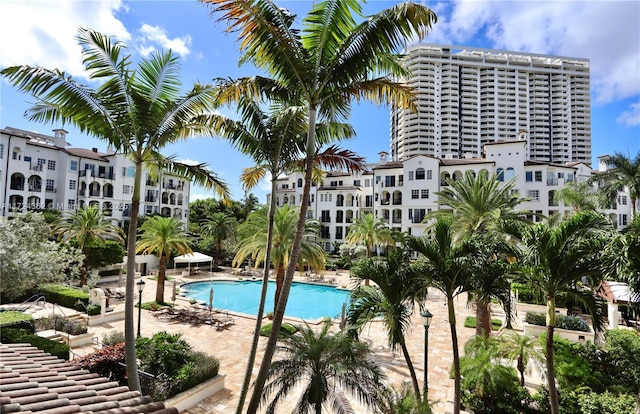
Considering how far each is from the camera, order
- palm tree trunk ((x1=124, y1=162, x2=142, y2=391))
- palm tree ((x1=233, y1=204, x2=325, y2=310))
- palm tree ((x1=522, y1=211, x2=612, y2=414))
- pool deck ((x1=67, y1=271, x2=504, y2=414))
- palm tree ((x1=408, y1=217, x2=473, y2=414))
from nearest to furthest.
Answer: palm tree trunk ((x1=124, y1=162, x2=142, y2=391)) → palm tree ((x1=522, y1=211, x2=612, y2=414)) → palm tree ((x1=408, y1=217, x2=473, y2=414)) → pool deck ((x1=67, y1=271, x2=504, y2=414)) → palm tree ((x1=233, y1=204, x2=325, y2=310))

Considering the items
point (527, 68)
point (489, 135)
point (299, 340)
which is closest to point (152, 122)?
point (299, 340)

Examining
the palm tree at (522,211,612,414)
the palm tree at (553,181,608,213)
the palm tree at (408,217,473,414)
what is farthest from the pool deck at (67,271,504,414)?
the palm tree at (553,181,608,213)

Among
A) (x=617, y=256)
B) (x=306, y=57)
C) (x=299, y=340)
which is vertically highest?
(x=306, y=57)

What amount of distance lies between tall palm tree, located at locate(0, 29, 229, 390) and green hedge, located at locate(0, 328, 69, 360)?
557 centimetres

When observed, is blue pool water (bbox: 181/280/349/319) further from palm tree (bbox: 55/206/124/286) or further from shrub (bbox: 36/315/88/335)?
shrub (bbox: 36/315/88/335)

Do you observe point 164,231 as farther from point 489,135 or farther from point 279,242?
point 489,135

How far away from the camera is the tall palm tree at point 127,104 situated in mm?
7191

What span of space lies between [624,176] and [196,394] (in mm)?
33564

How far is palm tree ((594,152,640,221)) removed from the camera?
2545cm

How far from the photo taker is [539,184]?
3988 cm

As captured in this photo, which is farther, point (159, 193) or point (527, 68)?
point (527, 68)

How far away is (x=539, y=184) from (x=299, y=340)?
138 ft

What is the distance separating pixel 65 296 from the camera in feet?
66.7

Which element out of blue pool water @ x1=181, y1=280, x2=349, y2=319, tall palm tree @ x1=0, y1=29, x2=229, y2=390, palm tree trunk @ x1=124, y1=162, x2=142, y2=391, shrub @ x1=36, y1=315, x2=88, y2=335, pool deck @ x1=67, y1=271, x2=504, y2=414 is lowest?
blue pool water @ x1=181, y1=280, x2=349, y2=319
